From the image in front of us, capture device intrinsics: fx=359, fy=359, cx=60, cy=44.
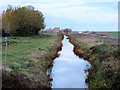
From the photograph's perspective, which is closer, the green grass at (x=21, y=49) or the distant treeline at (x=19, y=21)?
the green grass at (x=21, y=49)

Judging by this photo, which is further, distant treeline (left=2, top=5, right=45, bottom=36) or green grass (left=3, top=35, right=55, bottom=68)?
distant treeline (left=2, top=5, right=45, bottom=36)

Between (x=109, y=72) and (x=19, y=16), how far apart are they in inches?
2984

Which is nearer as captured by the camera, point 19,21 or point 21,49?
point 21,49

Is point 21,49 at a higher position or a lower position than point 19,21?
lower

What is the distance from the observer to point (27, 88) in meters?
18.8

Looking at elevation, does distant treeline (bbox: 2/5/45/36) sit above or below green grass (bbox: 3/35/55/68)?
above


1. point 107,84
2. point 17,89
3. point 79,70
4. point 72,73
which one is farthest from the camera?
point 79,70

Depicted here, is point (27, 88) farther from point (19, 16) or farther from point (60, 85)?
point (19, 16)

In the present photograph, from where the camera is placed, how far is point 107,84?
1952 centimetres

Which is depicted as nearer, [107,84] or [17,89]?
[17,89]

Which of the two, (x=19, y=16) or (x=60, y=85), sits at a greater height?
(x=19, y=16)

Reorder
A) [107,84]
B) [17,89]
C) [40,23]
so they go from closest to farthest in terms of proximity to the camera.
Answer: [17,89] → [107,84] → [40,23]

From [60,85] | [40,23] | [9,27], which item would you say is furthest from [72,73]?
[40,23]

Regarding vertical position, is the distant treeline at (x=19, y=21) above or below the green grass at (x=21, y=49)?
above
